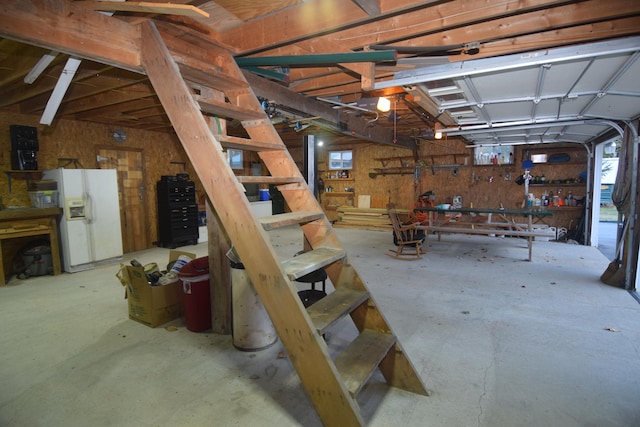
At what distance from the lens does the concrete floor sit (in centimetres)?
201

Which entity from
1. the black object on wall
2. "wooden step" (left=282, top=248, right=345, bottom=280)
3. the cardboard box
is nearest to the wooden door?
the black object on wall

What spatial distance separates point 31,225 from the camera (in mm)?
4789

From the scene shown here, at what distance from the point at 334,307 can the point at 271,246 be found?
55 cm

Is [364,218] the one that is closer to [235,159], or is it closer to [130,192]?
[235,159]

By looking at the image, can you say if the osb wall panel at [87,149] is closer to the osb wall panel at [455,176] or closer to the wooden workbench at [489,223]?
the osb wall panel at [455,176]

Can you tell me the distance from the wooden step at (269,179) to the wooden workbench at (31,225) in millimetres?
4707

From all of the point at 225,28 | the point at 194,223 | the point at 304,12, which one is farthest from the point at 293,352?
the point at 194,223

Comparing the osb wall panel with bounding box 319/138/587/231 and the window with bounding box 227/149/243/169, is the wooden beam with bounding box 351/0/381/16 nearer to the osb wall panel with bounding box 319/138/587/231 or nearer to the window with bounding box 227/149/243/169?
the osb wall panel with bounding box 319/138/587/231

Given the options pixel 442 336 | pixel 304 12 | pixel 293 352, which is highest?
pixel 304 12

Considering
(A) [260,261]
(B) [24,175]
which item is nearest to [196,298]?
(A) [260,261]

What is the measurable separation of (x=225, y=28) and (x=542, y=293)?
4618mm

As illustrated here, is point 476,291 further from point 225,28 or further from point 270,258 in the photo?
point 225,28

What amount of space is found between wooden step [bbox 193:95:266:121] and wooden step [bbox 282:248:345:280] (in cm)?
106

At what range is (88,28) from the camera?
1908 mm
